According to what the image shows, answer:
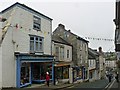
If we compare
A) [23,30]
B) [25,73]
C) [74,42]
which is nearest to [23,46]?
[23,30]

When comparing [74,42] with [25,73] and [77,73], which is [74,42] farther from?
[25,73]

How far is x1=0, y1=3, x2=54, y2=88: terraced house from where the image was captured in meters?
22.4

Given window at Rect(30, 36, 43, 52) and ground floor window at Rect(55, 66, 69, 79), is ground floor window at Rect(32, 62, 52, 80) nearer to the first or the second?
window at Rect(30, 36, 43, 52)

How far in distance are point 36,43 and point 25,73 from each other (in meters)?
3.53

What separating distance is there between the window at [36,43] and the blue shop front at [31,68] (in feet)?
2.70

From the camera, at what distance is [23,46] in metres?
24.8

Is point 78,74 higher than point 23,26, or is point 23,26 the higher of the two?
point 23,26

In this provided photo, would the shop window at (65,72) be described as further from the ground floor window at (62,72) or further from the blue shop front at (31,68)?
the blue shop front at (31,68)

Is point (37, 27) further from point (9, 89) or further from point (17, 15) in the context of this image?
point (9, 89)

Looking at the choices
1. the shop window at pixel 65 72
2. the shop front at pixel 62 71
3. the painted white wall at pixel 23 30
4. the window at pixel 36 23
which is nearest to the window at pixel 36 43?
the painted white wall at pixel 23 30

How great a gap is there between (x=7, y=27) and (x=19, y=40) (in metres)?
1.94

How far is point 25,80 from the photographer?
25297 mm

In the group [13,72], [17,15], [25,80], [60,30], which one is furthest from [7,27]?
[60,30]

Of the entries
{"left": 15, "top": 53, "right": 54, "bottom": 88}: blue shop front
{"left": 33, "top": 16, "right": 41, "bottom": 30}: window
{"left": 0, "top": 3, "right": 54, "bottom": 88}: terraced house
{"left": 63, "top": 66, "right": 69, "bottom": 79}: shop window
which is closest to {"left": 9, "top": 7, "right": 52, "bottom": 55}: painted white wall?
{"left": 0, "top": 3, "right": 54, "bottom": 88}: terraced house
